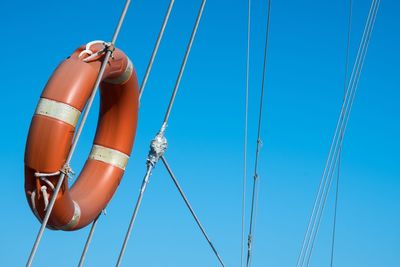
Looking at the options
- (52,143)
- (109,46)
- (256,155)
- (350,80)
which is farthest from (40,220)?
(350,80)

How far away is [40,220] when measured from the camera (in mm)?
6594

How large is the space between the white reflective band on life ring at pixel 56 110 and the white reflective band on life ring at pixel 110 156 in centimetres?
151

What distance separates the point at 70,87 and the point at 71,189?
1541 millimetres

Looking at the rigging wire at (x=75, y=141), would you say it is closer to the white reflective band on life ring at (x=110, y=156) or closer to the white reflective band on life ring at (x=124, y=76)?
the white reflective band on life ring at (x=124, y=76)

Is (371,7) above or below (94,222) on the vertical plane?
above

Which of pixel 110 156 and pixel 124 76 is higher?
pixel 124 76

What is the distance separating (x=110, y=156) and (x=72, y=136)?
1488mm

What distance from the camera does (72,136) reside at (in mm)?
6438

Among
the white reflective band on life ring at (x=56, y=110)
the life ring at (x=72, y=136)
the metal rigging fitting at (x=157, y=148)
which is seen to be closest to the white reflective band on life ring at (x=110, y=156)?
the life ring at (x=72, y=136)

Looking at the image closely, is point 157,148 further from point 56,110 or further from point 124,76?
point 56,110

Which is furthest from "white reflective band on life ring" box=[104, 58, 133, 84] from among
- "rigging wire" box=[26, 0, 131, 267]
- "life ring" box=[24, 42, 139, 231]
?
"rigging wire" box=[26, 0, 131, 267]

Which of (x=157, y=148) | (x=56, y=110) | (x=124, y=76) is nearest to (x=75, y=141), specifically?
(x=56, y=110)

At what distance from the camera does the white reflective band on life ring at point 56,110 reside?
6.32m

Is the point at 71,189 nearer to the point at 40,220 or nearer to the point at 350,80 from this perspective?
the point at 40,220
